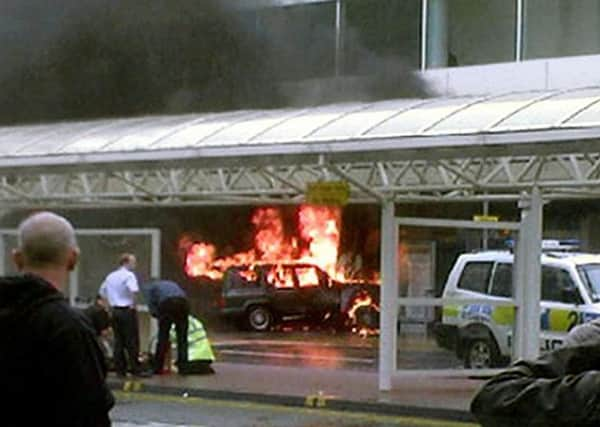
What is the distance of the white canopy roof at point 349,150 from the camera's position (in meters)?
12.0

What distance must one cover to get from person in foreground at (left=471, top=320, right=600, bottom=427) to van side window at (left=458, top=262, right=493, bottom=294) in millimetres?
12518

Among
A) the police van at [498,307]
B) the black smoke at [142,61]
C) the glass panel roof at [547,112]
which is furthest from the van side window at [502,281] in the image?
the black smoke at [142,61]

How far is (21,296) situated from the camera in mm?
3250

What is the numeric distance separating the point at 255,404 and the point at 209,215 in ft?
59.8

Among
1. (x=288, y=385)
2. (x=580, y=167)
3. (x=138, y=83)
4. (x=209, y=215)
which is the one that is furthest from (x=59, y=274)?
(x=209, y=215)

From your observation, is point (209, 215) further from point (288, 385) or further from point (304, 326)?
point (288, 385)

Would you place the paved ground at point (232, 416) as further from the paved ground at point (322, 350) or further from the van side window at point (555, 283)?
the van side window at point (555, 283)

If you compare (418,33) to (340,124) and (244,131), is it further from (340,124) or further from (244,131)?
(340,124)

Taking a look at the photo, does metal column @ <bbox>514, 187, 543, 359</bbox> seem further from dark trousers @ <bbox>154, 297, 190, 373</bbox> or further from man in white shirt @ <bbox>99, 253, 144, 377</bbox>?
man in white shirt @ <bbox>99, 253, 144, 377</bbox>

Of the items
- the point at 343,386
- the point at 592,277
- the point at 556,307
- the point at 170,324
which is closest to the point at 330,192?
the point at 343,386

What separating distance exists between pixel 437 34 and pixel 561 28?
2.68m

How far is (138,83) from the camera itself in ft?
83.8

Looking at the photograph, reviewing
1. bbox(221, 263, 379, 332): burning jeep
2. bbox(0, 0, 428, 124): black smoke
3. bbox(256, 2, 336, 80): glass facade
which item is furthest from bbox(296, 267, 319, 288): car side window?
bbox(256, 2, 336, 80): glass facade

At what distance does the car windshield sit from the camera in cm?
1518
